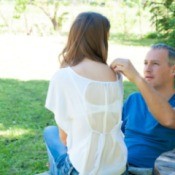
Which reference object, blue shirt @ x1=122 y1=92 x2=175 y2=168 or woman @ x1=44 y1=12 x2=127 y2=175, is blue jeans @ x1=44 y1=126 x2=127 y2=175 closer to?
woman @ x1=44 y1=12 x2=127 y2=175

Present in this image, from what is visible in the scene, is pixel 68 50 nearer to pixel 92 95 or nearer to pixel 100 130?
pixel 92 95

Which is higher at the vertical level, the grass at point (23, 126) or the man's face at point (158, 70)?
the man's face at point (158, 70)

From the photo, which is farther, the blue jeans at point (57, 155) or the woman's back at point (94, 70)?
the blue jeans at point (57, 155)

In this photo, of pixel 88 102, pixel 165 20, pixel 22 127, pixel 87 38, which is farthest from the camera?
pixel 22 127

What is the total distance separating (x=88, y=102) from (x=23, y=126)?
3560 millimetres

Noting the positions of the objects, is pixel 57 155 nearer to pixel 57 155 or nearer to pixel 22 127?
pixel 57 155

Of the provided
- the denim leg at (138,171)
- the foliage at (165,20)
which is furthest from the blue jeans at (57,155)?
the foliage at (165,20)

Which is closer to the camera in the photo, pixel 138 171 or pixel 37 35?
pixel 138 171

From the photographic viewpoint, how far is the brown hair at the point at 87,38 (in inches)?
85.0

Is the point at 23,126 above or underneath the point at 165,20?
underneath

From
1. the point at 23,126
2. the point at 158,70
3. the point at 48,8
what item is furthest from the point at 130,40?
the point at 158,70

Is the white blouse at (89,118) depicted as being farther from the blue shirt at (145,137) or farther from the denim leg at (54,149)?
the blue shirt at (145,137)

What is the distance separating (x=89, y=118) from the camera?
2070mm

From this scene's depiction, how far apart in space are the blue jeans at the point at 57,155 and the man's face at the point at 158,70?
0.62 meters
